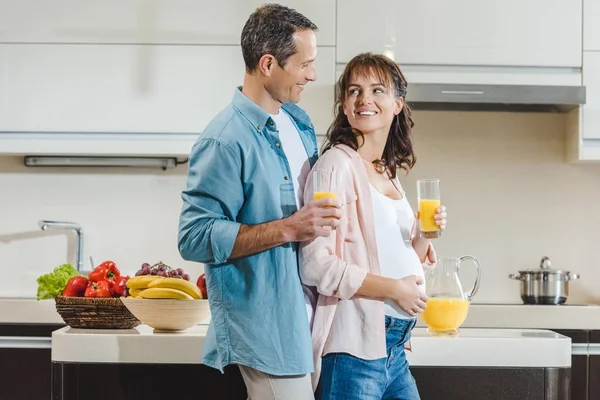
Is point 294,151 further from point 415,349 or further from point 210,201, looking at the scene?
point 415,349

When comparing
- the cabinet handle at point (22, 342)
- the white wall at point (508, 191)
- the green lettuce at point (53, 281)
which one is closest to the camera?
the green lettuce at point (53, 281)

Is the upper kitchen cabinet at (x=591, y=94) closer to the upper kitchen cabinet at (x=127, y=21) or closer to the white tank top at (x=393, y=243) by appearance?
the upper kitchen cabinet at (x=127, y=21)

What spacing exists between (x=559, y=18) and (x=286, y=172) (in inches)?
84.3

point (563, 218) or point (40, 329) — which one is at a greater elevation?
point (563, 218)

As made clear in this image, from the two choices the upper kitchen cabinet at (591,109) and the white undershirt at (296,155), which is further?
the upper kitchen cabinet at (591,109)

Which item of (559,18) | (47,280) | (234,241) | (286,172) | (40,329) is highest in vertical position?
(559,18)

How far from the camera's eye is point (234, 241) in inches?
65.9

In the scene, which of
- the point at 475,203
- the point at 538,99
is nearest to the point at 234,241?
the point at 538,99

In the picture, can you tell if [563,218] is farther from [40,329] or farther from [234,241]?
[234,241]

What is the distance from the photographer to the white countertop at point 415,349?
6.68 ft

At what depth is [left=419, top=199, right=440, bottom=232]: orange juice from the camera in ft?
6.37

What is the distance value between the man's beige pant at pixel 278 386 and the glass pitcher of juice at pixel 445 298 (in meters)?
0.47

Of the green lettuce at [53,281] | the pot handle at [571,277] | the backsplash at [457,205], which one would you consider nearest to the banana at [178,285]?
the green lettuce at [53,281]

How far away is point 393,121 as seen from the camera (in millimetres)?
2057
